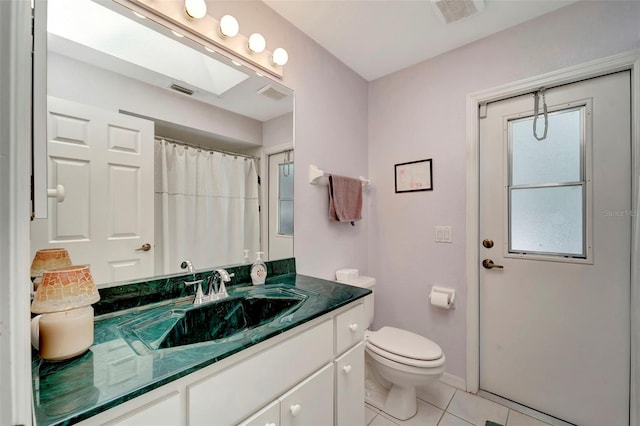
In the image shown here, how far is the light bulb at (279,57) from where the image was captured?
4.89 ft

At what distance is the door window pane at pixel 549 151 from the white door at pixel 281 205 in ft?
4.71

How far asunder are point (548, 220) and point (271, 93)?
1.81m

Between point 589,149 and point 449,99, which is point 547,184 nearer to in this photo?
point 589,149

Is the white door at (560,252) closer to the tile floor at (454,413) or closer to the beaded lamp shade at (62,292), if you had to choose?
the tile floor at (454,413)

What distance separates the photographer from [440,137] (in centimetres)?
193

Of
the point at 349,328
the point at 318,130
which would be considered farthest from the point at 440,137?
the point at 349,328

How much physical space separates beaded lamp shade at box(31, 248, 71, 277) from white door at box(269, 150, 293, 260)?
899 mm

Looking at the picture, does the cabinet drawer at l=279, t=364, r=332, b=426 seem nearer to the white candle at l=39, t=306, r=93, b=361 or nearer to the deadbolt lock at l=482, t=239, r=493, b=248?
the white candle at l=39, t=306, r=93, b=361

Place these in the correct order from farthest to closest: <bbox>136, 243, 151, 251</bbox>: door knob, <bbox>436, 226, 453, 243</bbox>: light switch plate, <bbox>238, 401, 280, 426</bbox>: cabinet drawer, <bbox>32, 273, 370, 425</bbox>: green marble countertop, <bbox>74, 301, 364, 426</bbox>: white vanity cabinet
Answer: <bbox>436, 226, 453, 243</bbox>: light switch plate → <bbox>136, 243, 151, 251</bbox>: door knob → <bbox>238, 401, 280, 426</bbox>: cabinet drawer → <bbox>74, 301, 364, 426</bbox>: white vanity cabinet → <bbox>32, 273, 370, 425</bbox>: green marble countertop

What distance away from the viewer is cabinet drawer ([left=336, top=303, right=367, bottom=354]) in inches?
44.7

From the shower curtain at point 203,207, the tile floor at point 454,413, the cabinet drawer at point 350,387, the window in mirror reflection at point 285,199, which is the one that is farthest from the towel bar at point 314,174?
the tile floor at point 454,413

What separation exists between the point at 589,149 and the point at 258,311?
77.2 inches

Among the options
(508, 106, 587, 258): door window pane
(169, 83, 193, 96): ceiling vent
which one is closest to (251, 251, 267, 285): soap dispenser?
(169, 83, 193, 96): ceiling vent

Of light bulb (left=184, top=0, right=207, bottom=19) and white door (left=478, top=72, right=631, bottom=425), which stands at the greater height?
light bulb (left=184, top=0, right=207, bottom=19)
